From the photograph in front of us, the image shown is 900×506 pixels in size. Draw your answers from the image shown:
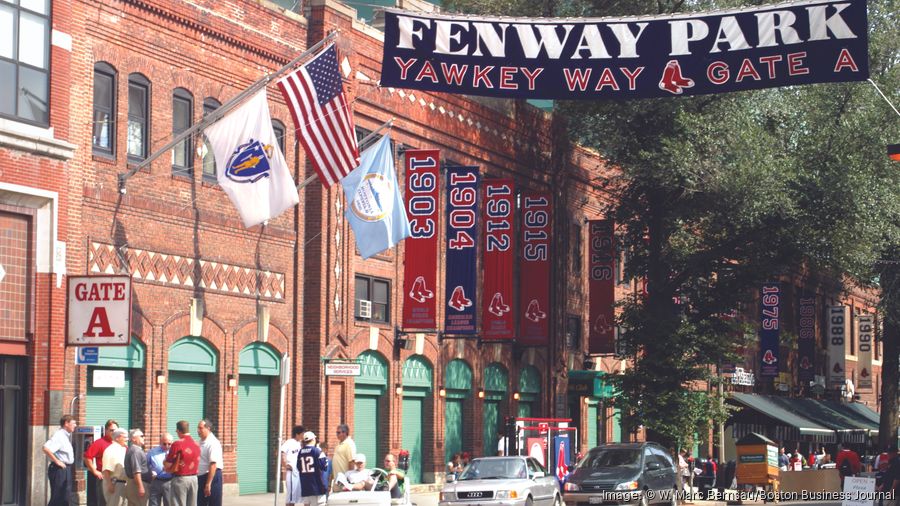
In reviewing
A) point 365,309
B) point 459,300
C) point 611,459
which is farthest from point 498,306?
point 611,459

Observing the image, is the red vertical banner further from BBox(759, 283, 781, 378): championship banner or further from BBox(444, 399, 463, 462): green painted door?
BBox(759, 283, 781, 378): championship banner

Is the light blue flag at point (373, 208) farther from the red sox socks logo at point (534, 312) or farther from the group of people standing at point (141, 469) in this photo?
the red sox socks logo at point (534, 312)

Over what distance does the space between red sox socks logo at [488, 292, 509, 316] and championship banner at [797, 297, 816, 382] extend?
25.9 meters

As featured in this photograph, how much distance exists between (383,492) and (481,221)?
16991 mm

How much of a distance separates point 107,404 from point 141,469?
4812 mm

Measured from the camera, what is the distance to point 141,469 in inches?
672

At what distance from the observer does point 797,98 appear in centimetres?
3469

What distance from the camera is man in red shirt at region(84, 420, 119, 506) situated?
18.1m

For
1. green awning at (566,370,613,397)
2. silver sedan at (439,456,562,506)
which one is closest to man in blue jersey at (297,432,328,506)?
silver sedan at (439,456,562,506)

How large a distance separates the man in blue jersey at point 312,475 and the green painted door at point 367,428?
10.5m

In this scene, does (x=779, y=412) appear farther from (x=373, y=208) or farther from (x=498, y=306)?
(x=373, y=208)

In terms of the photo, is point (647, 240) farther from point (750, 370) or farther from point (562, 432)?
point (750, 370)

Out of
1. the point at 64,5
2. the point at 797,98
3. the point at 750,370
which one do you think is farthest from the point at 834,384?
the point at 64,5

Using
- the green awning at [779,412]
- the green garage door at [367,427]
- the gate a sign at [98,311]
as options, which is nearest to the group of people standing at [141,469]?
the gate a sign at [98,311]
